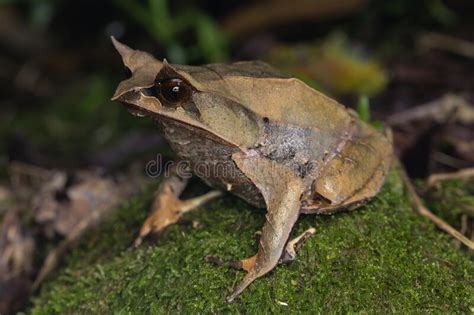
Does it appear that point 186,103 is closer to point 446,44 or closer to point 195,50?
point 195,50

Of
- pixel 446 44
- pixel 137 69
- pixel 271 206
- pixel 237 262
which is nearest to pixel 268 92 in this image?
pixel 271 206

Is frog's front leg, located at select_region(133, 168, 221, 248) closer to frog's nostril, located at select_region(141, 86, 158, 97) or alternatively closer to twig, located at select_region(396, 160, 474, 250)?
frog's nostril, located at select_region(141, 86, 158, 97)

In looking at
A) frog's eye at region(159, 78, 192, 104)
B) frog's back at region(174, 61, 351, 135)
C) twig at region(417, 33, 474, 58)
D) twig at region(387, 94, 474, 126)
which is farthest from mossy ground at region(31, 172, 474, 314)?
twig at region(417, 33, 474, 58)

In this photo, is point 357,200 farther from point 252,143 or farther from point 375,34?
point 375,34

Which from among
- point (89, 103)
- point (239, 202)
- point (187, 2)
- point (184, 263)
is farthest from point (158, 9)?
point (184, 263)

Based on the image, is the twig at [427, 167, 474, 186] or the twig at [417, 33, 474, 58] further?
the twig at [417, 33, 474, 58]

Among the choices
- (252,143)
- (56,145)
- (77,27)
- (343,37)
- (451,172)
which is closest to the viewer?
(252,143)

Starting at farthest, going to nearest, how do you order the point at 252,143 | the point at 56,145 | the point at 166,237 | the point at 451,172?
the point at 56,145 → the point at 451,172 → the point at 166,237 → the point at 252,143
